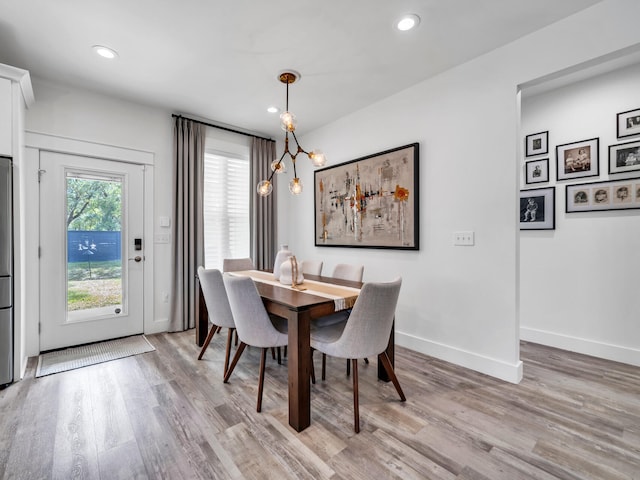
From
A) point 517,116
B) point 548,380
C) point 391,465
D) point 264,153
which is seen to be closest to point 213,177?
point 264,153

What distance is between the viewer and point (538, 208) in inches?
128

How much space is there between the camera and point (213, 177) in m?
4.03

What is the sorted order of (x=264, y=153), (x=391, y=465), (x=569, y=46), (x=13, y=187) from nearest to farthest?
1. (x=391, y=465)
2. (x=569, y=46)
3. (x=13, y=187)
4. (x=264, y=153)

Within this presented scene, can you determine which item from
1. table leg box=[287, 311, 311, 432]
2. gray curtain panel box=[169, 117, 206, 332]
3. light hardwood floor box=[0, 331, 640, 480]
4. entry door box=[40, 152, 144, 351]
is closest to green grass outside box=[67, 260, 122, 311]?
entry door box=[40, 152, 144, 351]

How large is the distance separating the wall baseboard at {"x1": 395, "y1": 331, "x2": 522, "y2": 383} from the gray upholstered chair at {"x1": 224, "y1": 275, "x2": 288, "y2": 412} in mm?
1565

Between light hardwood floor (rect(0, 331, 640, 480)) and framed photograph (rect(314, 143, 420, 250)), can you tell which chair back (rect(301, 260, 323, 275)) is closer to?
framed photograph (rect(314, 143, 420, 250))

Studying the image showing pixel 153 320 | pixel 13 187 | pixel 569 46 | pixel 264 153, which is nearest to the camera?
pixel 569 46

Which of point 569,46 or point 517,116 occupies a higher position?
point 569,46

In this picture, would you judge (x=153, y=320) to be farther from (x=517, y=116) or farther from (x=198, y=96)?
(x=517, y=116)

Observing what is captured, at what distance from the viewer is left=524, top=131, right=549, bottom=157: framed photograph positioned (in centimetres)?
325

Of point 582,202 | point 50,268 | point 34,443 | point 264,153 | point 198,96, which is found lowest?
point 34,443

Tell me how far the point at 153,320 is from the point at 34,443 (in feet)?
6.25

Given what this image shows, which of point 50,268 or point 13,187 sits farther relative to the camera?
point 50,268

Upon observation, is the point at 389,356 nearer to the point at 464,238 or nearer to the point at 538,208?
the point at 464,238
